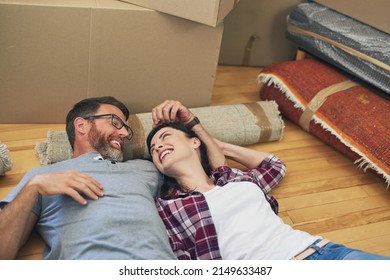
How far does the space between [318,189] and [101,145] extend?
882 mm

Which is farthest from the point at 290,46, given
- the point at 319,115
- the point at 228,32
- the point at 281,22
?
the point at 319,115

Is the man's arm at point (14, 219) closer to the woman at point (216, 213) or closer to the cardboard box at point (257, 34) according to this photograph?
the woman at point (216, 213)

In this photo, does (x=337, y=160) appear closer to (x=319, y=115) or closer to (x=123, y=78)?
(x=319, y=115)

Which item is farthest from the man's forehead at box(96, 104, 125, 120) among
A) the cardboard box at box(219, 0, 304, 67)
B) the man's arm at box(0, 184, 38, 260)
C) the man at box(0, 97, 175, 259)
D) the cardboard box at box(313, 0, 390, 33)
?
the cardboard box at box(313, 0, 390, 33)

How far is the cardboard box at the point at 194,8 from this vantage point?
1.77m

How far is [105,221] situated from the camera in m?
1.26

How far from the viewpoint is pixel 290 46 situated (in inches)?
103

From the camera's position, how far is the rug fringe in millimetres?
1847

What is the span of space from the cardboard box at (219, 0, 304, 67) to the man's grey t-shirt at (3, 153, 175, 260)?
4.35 feet

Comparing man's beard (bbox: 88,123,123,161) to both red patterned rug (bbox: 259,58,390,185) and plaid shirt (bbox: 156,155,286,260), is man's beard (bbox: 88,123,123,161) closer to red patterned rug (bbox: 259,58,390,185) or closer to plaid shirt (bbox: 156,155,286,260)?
plaid shirt (bbox: 156,155,286,260)

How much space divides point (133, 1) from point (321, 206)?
1.08 metres
